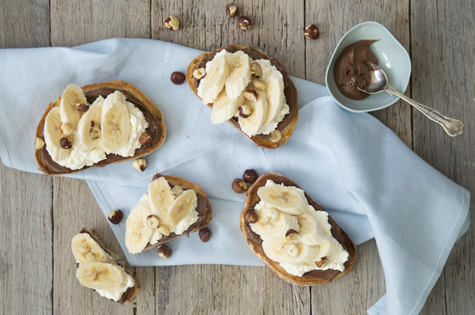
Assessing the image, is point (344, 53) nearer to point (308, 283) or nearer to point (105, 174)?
point (308, 283)

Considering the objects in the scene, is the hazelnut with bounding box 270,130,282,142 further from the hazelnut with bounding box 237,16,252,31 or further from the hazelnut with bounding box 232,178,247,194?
the hazelnut with bounding box 237,16,252,31

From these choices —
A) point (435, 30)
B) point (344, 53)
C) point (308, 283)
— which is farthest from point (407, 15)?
point (308, 283)

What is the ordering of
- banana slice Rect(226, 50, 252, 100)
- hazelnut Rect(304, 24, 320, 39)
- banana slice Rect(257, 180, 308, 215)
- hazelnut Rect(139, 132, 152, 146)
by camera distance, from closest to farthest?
1. banana slice Rect(226, 50, 252, 100)
2. banana slice Rect(257, 180, 308, 215)
3. hazelnut Rect(139, 132, 152, 146)
4. hazelnut Rect(304, 24, 320, 39)

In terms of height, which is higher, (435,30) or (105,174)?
(435,30)

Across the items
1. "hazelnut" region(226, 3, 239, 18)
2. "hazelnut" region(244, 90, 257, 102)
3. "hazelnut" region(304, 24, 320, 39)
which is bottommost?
"hazelnut" region(244, 90, 257, 102)

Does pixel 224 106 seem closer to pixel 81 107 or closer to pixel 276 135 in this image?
pixel 276 135

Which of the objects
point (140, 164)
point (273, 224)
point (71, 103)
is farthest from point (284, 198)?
point (71, 103)

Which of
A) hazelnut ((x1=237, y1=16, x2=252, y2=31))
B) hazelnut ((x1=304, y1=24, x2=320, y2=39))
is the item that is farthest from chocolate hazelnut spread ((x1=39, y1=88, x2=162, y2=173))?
hazelnut ((x1=304, y1=24, x2=320, y2=39))
